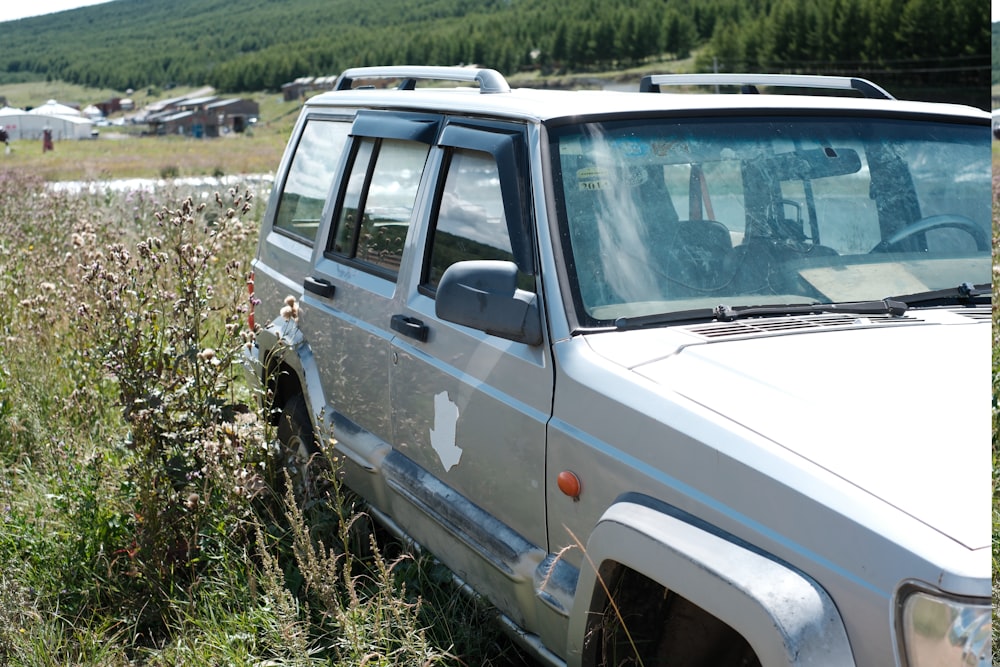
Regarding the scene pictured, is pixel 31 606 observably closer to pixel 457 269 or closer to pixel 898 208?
pixel 457 269

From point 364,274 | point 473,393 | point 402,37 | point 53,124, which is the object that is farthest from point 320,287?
point 402,37

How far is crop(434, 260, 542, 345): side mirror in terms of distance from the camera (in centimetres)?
284

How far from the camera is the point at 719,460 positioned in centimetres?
228

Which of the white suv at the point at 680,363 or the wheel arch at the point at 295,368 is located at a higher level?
the white suv at the point at 680,363

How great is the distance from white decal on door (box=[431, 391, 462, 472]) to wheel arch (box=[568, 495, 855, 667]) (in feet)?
2.85

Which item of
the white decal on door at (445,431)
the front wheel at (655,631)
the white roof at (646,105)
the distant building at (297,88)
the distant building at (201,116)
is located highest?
the white roof at (646,105)

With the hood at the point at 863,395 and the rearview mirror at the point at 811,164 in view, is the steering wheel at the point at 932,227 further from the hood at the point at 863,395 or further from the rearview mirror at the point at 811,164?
the hood at the point at 863,395

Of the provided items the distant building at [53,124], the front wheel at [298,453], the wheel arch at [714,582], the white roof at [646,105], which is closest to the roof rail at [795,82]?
the white roof at [646,105]

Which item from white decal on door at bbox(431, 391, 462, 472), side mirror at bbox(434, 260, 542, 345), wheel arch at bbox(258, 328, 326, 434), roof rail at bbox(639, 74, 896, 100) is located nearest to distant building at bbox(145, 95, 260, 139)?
wheel arch at bbox(258, 328, 326, 434)

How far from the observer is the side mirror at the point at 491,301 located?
284 centimetres

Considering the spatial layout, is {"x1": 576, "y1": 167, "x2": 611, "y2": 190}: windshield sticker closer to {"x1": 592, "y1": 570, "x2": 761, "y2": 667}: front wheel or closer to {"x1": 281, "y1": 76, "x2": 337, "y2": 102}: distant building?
{"x1": 592, "y1": 570, "x2": 761, "y2": 667}: front wheel

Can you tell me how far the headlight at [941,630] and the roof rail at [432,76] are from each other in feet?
7.84

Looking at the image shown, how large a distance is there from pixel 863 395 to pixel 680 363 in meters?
0.46

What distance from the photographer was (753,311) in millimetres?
2910
